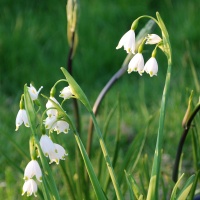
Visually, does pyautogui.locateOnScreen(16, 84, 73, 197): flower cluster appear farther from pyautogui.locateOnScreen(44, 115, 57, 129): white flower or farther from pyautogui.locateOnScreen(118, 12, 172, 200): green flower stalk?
pyautogui.locateOnScreen(118, 12, 172, 200): green flower stalk

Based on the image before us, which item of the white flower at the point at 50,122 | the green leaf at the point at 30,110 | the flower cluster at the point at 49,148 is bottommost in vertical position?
the flower cluster at the point at 49,148

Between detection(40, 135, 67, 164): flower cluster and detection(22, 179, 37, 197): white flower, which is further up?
detection(40, 135, 67, 164): flower cluster

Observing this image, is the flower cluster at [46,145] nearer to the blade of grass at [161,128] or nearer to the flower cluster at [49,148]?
the flower cluster at [49,148]

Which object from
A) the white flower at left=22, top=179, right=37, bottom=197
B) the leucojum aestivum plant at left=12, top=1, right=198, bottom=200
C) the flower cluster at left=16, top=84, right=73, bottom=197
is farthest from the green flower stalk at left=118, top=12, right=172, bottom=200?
the white flower at left=22, top=179, right=37, bottom=197

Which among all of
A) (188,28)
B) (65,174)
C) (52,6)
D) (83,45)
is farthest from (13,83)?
(65,174)

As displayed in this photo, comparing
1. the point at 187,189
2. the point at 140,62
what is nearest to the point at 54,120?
the point at 140,62

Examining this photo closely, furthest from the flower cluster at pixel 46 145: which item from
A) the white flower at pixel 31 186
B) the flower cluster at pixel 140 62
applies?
the flower cluster at pixel 140 62

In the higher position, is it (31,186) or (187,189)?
(31,186)

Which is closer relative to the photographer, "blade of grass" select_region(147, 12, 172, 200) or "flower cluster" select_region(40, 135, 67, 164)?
"flower cluster" select_region(40, 135, 67, 164)

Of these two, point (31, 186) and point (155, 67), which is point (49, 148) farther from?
point (155, 67)
